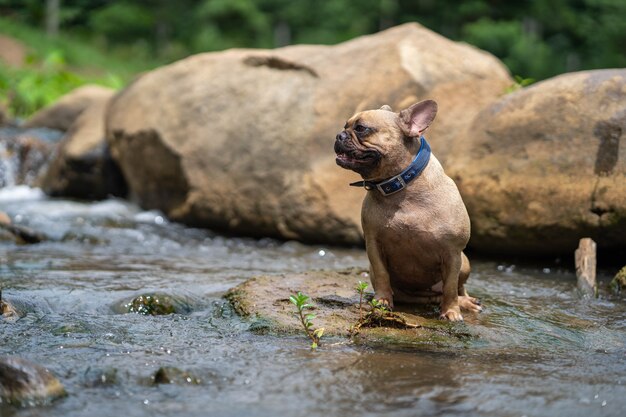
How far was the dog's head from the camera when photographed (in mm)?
5129

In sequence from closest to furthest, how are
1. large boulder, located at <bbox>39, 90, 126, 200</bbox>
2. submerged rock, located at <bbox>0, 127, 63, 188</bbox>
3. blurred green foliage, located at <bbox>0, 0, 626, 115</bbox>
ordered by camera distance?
large boulder, located at <bbox>39, 90, 126, 200</bbox> < submerged rock, located at <bbox>0, 127, 63, 188</bbox> < blurred green foliage, located at <bbox>0, 0, 626, 115</bbox>

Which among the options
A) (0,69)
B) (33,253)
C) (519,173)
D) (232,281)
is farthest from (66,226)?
(0,69)

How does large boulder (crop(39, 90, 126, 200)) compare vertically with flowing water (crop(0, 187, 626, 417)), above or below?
below

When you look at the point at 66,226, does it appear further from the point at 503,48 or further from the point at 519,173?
the point at 503,48

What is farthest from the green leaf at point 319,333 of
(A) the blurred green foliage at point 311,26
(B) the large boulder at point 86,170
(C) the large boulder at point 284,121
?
(A) the blurred green foliage at point 311,26

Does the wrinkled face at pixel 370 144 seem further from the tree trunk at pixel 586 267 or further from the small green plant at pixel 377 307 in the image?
the tree trunk at pixel 586 267

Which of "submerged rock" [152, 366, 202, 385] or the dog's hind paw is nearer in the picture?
"submerged rock" [152, 366, 202, 385]

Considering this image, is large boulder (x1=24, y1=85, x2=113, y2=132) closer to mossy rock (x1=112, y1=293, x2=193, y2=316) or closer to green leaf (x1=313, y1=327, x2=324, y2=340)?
mossy rock (x1=112, y1=293, x2=193, y2=316)

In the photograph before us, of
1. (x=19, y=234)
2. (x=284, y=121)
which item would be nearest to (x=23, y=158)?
(x=19, y=234)

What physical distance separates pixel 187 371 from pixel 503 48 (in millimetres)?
30782

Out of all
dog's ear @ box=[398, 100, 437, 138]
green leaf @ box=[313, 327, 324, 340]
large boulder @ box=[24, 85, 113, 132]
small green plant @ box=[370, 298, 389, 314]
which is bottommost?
large boulder @ box=[24, 85, 113, 132]

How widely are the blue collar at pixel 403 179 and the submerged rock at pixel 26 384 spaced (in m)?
2.11

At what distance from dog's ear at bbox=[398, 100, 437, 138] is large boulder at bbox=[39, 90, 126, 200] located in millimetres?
8352

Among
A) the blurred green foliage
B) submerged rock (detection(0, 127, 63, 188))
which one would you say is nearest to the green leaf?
submerged rock (detection(0, 127, 63, 188))
